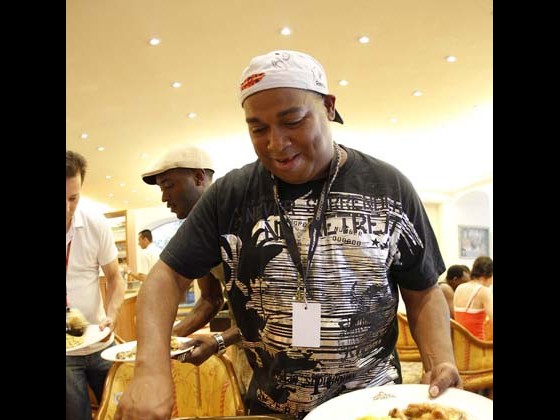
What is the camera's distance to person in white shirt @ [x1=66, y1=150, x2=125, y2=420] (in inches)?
82.7

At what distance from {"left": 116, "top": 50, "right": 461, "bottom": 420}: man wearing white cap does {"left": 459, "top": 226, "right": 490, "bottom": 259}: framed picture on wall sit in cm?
1413

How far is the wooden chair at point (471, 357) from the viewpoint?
9.71 feet

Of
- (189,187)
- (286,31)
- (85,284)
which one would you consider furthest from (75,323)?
(286,31)

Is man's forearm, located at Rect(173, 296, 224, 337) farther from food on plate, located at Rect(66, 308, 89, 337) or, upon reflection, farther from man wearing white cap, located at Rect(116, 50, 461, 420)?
man wearing white cap, located at Rect(116, 50, 461, 420)

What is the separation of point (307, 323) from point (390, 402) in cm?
21

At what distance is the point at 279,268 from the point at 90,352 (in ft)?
4.95

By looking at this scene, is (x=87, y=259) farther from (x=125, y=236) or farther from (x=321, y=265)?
(x=125, y=236)

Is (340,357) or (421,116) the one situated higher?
(421,116)

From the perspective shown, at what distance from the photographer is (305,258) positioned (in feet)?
3.36

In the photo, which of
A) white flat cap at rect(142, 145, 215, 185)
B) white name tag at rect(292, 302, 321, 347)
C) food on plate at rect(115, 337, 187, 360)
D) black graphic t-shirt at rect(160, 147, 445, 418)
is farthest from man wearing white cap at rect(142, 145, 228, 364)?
white name tag at rect(292, 302, 321, 347)
